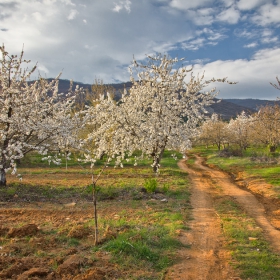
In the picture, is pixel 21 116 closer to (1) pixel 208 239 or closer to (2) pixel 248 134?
(1) pixel 208 239

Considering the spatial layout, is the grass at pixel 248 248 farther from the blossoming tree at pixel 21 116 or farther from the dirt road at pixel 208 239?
the blossoming tree at pixel 21 116

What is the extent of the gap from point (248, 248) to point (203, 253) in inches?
63.9

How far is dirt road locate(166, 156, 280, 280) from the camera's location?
698cm

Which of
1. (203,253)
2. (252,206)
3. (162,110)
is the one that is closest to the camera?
(203,253)

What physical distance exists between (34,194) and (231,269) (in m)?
12.2

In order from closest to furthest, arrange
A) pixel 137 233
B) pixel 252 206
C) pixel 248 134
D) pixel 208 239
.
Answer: pixel 137 233 < pixel 208 239 < pixel 252 206 < pixel 248 134

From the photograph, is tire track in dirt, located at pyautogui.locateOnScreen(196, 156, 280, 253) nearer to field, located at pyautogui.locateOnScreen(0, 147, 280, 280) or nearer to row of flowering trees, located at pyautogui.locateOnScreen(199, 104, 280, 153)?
field, located at pyautogui.locateOnScreen(0, 147, 280, 280)

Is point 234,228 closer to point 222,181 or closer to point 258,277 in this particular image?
point 258,277

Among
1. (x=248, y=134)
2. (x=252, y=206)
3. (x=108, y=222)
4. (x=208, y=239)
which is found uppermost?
(x=248, y=134)

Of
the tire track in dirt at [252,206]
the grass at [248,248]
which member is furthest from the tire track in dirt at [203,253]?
the tire track in dirt at [252,206]

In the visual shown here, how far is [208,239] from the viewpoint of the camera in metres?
9.36

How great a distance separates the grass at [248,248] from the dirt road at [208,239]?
278 mm

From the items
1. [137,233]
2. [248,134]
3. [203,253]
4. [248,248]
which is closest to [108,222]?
[137,233]

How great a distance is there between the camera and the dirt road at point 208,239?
6.98 metres
